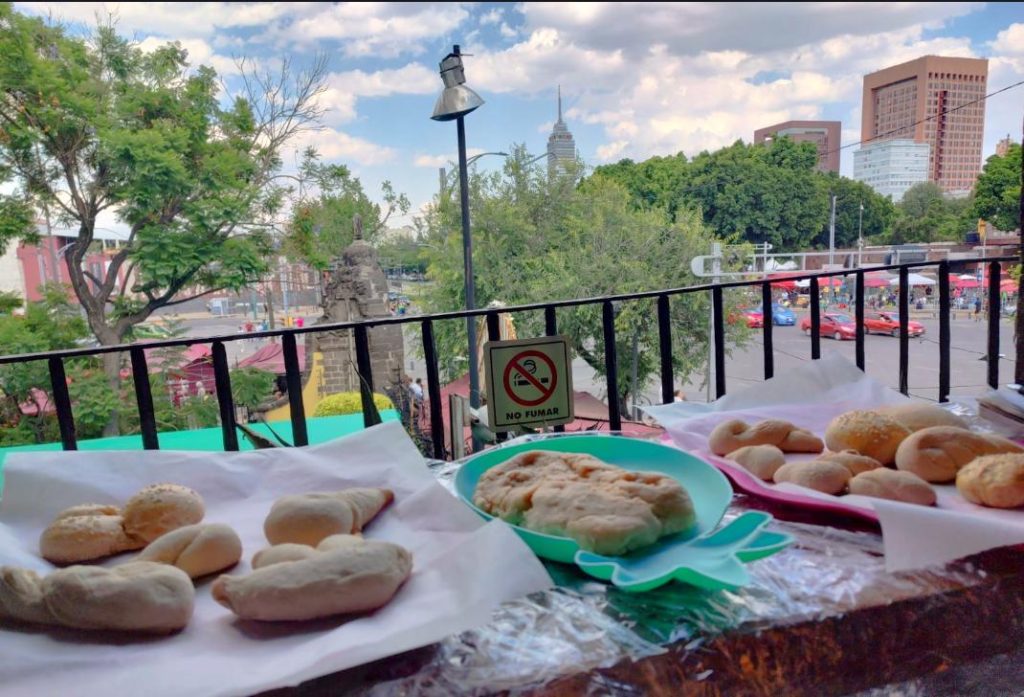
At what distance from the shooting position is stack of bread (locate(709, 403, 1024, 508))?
19.9 inches

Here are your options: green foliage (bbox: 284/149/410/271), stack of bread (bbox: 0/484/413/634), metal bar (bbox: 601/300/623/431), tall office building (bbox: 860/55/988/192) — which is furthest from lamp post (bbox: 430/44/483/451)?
green foliage (bbox: 284/149/410/271)

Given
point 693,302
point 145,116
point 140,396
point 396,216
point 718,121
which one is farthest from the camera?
point 396,216

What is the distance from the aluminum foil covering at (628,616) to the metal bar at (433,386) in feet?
2.74

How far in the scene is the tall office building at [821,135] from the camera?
7.46 meters

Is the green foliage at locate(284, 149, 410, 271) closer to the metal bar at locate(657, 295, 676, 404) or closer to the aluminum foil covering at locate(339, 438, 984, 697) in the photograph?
the metal bar at locate(657, 295, 676, 404)

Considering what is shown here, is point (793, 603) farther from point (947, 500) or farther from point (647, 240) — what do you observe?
point (647, 240)

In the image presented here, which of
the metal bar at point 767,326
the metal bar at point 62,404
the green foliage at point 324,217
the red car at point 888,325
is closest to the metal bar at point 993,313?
the red car at point 888,325

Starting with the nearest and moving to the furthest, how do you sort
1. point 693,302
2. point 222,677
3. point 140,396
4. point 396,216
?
point 222,677, point 140,396, point 693,302, point 396,216

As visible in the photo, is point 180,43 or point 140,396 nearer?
point 140,396

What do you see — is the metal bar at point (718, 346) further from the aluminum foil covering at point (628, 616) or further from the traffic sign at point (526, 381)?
the aluminum foil covering at point (628, 616)

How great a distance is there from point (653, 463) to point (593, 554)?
8.8 inches

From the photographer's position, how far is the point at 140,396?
3.98ft

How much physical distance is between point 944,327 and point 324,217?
32.0 ft

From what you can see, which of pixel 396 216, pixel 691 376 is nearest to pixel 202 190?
pixel 396 216
